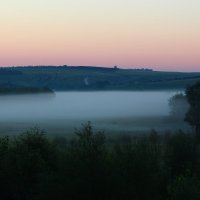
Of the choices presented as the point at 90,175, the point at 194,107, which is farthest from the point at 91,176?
the point at 194,107

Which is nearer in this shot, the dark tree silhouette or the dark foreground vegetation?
the dark foreground vegetation

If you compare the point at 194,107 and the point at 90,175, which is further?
the point at 194,107

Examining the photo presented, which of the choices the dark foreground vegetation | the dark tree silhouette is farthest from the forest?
Answer: the dark tree silhouette

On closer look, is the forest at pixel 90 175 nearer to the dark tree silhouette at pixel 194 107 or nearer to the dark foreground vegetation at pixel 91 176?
the dark foreground vegetation at pixel 91 176

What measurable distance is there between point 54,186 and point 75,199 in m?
1.43

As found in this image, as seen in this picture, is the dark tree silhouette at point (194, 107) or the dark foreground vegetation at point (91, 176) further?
the dark tree silhouette at point (194, 107)

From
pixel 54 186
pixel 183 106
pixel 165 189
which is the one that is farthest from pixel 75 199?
pixel 183 106

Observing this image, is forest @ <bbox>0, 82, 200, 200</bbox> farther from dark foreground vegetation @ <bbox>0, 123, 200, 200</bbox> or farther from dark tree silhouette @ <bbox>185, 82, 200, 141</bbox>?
dark tree silhouette @ <bbox>185, 82, 200, 141</bbox>

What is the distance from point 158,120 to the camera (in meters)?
140

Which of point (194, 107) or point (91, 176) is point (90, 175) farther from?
point (194, 107)

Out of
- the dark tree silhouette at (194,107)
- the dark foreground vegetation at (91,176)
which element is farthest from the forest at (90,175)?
the dark tree silhouette at (194,107)

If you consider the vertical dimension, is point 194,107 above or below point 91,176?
below

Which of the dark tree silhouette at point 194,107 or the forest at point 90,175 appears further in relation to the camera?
the dark tree silhouette at point 194,107

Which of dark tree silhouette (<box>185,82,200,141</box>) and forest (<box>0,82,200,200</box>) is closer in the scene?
forest (<box>0,82,200,200</box>)
